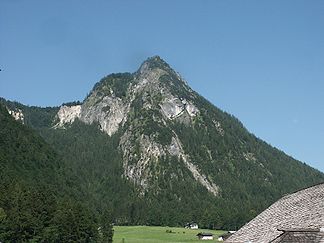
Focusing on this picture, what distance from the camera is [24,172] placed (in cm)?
19838

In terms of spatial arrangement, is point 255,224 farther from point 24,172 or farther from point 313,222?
point 24,172

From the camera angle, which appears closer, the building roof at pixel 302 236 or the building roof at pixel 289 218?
the building roof at pixel 302 236

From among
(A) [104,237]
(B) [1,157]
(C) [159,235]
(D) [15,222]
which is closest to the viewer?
(D) [15,222]

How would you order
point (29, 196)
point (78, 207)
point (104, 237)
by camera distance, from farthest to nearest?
point (104, 237) < point (78, 207) < point (29, 196)

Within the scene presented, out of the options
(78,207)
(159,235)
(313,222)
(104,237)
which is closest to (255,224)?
(313,222)

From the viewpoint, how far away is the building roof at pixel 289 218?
2633 centimetres

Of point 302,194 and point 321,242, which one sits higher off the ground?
point 302,194

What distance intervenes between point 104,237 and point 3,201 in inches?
1218

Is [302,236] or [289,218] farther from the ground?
[289,218]

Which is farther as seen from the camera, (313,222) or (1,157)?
(1,157)

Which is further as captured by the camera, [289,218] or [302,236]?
[289,218]

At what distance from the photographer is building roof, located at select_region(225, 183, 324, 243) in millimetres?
26328

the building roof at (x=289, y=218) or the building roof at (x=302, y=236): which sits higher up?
the building roof at (x=289, y=218)

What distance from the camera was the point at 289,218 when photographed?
28125 mm
